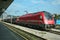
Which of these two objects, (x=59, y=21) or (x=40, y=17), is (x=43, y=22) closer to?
(x=40, y=17)

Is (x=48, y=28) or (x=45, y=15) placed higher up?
(x=45, y=15)

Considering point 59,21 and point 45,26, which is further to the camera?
point 59,21

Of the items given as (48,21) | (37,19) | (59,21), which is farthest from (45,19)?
(59,21)

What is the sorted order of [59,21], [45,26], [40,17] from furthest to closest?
[59,21] < [40,17] < [45,26]

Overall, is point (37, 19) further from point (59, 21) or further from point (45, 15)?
point (59, 21)

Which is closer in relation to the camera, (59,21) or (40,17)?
(40,17)

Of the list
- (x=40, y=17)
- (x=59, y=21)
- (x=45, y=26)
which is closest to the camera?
(x=45, y=26)

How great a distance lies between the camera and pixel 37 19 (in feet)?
135

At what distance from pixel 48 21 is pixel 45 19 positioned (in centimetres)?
64

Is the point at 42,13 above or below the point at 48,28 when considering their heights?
above

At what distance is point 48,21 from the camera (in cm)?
3788

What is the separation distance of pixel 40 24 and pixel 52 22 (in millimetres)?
2208

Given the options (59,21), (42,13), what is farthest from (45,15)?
(59,21)

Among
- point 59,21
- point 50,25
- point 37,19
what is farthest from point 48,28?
point 59,21
